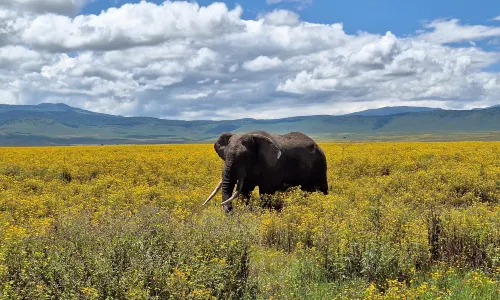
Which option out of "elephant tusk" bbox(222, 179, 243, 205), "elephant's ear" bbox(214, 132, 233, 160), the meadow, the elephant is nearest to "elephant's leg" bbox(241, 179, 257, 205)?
the elephant

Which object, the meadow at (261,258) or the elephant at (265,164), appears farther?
the elephant at (265,164)

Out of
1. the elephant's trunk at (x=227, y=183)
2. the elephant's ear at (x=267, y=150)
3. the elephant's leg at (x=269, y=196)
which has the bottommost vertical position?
the elephant's leg at (x=269, y=196)

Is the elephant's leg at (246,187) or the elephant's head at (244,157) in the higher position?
the elephant's head at (244,157)

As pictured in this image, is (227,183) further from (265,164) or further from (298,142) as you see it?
(298,142)

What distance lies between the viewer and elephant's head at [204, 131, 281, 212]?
17.2m

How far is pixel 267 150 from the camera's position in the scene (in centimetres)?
1806

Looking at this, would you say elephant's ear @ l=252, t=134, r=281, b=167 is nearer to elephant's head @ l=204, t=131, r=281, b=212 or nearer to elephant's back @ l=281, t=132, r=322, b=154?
elephant's head @ l=204, t=131, r=281, b=212

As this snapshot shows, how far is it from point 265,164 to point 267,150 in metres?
0.58

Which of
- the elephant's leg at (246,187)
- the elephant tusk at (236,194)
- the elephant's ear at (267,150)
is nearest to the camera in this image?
the elephant tusk at (236,194)

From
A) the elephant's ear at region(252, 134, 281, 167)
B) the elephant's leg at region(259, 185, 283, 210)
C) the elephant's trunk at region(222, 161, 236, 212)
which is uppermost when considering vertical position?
the elephant's ear at region(252, 134, 281, 167)

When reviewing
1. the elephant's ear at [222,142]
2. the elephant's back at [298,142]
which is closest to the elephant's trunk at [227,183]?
the elephant's ear at [222,142]

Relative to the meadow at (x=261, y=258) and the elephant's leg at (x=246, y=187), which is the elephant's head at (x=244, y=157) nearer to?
the elephant's leg at (x=246, y=187)

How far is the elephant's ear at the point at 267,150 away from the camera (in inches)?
708

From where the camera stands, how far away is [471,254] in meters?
9.83
